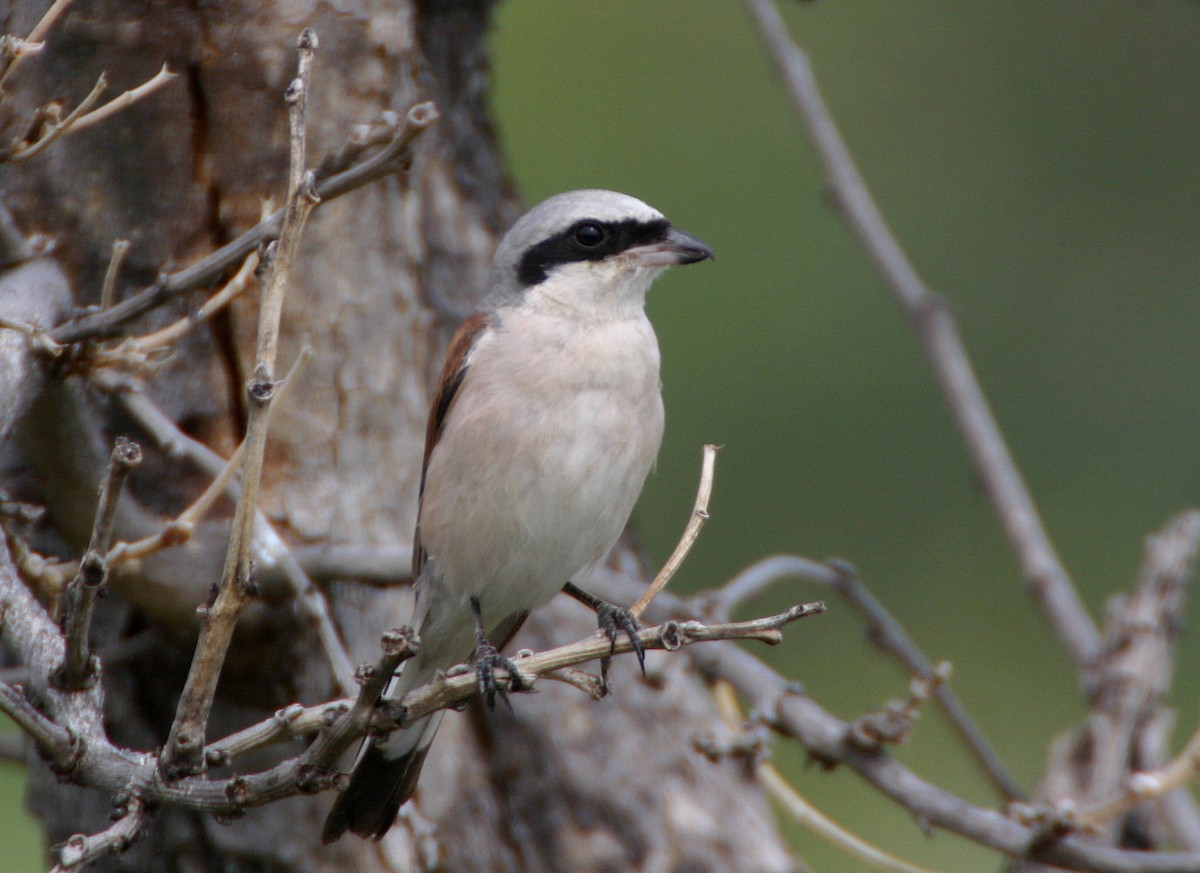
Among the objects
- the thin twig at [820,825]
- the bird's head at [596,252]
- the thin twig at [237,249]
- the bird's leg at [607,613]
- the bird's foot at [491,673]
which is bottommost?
the thin twig at [820,825]

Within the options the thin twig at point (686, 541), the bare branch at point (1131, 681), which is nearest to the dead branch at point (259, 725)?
the thin twig at point (686, 541)

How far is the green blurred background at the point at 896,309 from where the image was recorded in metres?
5.51

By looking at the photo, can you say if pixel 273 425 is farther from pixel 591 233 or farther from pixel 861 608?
pixel 861 608

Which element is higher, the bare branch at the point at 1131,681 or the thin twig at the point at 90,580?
the thin twig at the point at 90,580

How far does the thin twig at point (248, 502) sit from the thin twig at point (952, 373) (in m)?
1.91

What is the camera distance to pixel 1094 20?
6938 mm

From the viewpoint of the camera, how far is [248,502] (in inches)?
59.0

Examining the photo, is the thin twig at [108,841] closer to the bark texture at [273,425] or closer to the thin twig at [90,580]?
the thin twig at [90,580]

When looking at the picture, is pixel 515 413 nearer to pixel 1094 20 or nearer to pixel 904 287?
pixel 904 287

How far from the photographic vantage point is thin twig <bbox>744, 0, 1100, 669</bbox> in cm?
322

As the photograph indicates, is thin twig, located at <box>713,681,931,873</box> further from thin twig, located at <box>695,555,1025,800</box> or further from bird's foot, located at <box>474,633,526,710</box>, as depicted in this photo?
bird's foot, located at <box>474,633,526,710</box>

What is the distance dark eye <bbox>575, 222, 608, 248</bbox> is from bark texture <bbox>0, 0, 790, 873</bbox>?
1.50 feet

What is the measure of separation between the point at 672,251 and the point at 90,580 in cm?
159

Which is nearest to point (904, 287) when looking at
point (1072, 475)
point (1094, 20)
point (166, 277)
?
point (166, 277)
